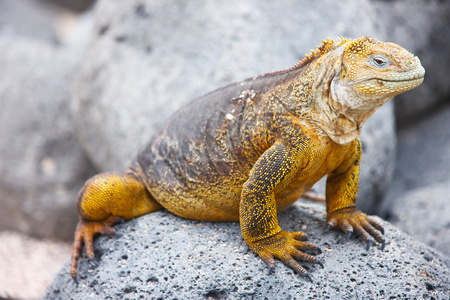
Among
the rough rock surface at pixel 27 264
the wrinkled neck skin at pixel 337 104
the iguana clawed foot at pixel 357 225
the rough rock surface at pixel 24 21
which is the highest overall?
the wrinkled neck skin at pixel 337 104

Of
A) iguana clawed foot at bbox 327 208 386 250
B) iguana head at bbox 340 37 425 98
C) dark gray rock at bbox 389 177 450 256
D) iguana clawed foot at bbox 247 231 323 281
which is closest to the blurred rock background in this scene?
dark gray rock at bbox 389 177 450 256

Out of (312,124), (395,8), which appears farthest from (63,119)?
(395,8)

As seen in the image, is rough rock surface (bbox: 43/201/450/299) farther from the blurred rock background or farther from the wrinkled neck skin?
the blurred rock background

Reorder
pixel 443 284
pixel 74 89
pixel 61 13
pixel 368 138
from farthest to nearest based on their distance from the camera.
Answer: pixel 61 13
pixel 74 89
pixel 368 138
pixel 443 284

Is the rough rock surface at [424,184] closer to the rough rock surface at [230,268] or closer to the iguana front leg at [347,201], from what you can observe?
the rough rock surface at [230,268]

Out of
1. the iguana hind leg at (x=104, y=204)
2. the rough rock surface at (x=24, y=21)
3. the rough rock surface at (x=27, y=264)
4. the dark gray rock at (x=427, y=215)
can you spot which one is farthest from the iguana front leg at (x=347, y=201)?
the rough rock surface at (x=24, y=21)

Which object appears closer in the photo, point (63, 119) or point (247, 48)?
point (247, 48)

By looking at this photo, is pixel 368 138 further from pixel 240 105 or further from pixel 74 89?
pixel 74 89
